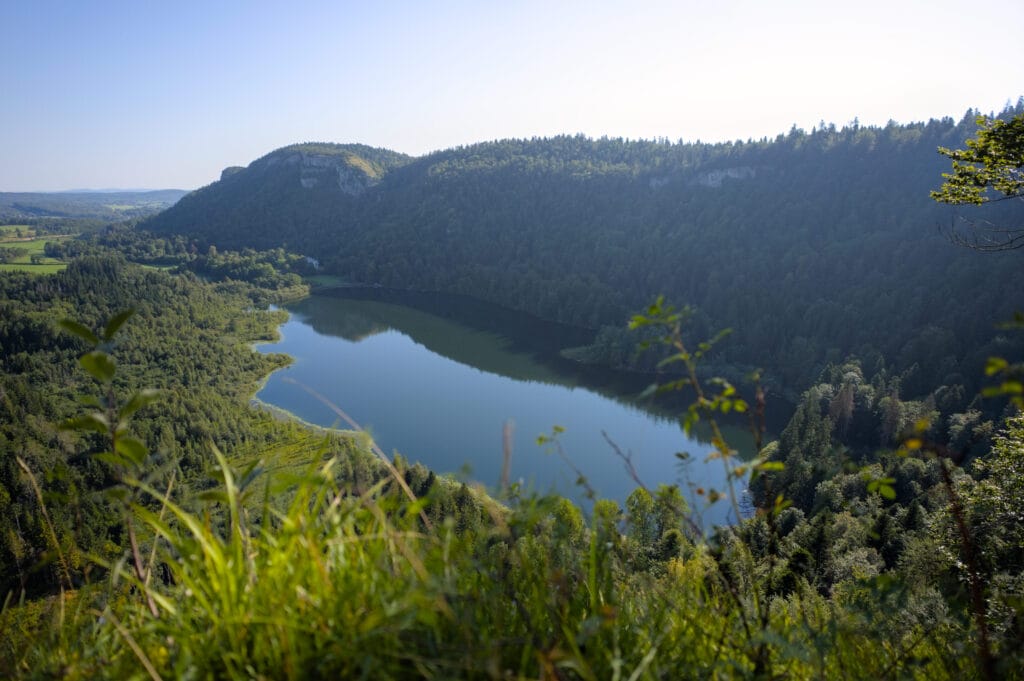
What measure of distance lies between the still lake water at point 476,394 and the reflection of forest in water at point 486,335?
226mm

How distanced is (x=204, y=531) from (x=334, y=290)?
102054mm

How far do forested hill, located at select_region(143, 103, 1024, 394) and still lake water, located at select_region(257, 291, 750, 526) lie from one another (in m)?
7.75

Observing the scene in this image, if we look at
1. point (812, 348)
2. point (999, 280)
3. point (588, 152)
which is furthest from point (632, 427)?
point (588, 152)

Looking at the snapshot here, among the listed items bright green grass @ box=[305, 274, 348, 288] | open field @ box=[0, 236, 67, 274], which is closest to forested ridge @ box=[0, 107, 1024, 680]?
bright green grass @ box=[305, 274, 348, 288]

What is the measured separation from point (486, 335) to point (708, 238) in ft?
112

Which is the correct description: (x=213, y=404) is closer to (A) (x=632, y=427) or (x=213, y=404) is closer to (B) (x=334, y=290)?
(A) (x=632, y=427)

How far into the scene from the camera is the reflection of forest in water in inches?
1823

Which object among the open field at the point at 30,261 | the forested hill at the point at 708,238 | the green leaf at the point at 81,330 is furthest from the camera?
the open field at the point at 30,261

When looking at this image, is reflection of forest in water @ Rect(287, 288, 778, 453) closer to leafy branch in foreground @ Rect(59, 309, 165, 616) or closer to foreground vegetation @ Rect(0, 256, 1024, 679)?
foreground vegetation @ Rect(0, 256, 1024, 679)

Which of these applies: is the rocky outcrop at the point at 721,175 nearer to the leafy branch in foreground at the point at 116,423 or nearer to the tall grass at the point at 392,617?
the tall grass at the point at 392,617

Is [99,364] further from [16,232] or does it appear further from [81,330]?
[16,232]

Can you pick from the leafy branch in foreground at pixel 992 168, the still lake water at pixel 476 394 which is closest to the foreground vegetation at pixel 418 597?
the leafy branch in foreground at pixel 992 168

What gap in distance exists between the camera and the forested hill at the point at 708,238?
50.8 m

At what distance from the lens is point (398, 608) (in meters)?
1.30
